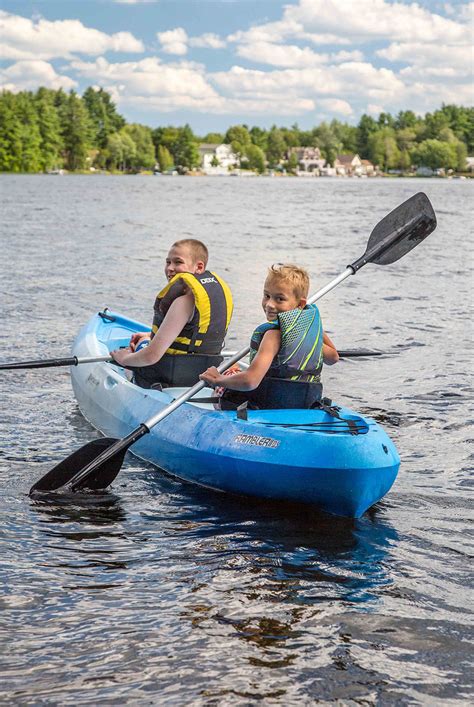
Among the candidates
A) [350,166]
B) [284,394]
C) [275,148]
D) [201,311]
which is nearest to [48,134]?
[275,148]

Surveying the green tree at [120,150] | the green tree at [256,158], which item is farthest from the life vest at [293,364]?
the green tree at [256,158]

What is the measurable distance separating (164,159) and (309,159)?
116 ft

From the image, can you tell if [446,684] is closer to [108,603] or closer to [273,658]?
[273,658]

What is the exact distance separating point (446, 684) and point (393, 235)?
169 inches

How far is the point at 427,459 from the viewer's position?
21.9 feet

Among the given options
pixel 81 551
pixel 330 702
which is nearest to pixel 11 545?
pixel 81 551

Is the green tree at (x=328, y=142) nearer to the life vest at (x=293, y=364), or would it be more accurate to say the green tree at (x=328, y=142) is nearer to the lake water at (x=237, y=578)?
the lake water at (x=237, y=578)

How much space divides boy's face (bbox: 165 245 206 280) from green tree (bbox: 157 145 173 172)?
150m

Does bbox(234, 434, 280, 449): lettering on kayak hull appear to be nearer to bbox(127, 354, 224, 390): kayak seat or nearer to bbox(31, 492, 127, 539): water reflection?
bbox(31, 492, 127, 539): water reflection

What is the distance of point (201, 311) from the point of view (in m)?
6.17

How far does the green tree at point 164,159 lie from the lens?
153750 mm

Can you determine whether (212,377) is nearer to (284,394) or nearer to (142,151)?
(284,394)

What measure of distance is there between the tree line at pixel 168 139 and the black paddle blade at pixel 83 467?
10621 cm

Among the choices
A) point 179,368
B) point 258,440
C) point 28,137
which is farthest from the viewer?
point 28,137
